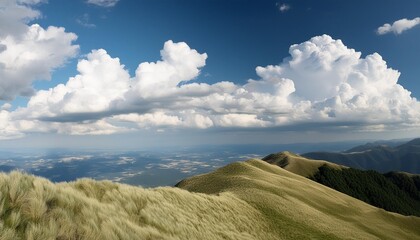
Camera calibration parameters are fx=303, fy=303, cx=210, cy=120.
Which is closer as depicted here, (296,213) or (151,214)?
(151,214)

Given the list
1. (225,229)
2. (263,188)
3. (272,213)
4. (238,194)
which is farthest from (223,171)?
(225,229)

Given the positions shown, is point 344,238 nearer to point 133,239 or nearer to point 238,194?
point 238,194

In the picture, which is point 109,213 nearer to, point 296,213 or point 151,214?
point 151,214

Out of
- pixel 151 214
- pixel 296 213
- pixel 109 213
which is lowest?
pixel 296 213

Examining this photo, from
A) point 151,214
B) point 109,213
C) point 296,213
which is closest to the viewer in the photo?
point 109,213

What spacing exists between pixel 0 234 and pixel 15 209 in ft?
7.75

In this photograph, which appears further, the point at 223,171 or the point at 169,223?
the point at 223,171

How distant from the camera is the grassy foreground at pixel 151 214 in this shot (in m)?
12.7

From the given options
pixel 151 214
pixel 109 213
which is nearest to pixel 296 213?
pixel 151 214

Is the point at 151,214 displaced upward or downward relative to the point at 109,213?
downward

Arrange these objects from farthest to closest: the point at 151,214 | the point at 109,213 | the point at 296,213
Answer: the point at 296,213
the point at 151,214
the point at 109,213

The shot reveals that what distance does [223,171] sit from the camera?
73.2 m

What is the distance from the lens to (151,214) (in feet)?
70.7

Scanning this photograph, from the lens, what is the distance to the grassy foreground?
12.7 m
